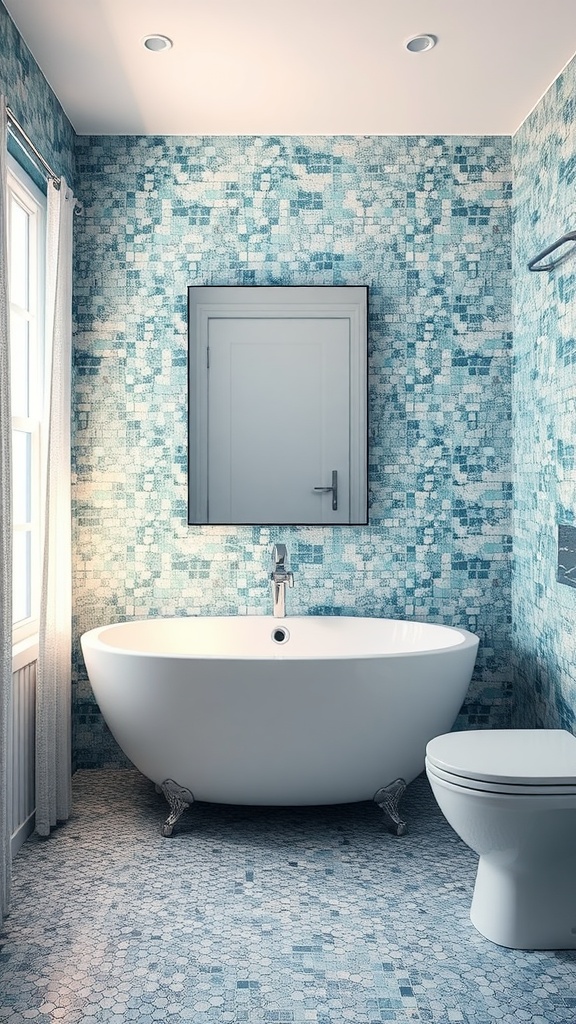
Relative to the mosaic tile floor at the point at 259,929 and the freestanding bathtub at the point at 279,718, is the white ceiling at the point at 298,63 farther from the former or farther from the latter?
the mosaic tile floor at the point at 259,929

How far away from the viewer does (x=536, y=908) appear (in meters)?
2.21

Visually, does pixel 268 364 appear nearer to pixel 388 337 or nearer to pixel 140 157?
pixel 388 337

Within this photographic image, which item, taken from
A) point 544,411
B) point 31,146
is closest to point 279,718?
point 544,411

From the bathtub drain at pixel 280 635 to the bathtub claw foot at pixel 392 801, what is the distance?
84 cm

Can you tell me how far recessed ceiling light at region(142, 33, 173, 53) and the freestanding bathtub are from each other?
2.06 m

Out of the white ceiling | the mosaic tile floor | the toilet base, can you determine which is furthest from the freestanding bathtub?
the white ceiling

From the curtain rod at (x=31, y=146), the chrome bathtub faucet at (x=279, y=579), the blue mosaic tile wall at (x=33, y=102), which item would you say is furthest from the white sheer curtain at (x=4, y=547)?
the chrome bathtub faucet at (x=279, y=579)

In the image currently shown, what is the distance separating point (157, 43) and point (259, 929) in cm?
282

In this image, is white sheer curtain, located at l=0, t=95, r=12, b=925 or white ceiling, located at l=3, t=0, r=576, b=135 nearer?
white sheer curtain, located at l=0, t=95, r=12, b=925

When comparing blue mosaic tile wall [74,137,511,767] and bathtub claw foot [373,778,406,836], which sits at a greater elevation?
blue mosaic tile wall [74,137,511,767]

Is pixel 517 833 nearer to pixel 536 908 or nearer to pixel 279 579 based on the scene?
pixel 536 908

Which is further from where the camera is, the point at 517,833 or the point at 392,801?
the point at 392,801

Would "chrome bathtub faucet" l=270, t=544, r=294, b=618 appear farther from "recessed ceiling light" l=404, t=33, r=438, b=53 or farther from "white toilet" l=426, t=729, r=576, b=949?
"recessed ceiling light" l=404, t=33, r=438, b=53

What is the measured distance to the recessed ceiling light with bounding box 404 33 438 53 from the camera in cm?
275
